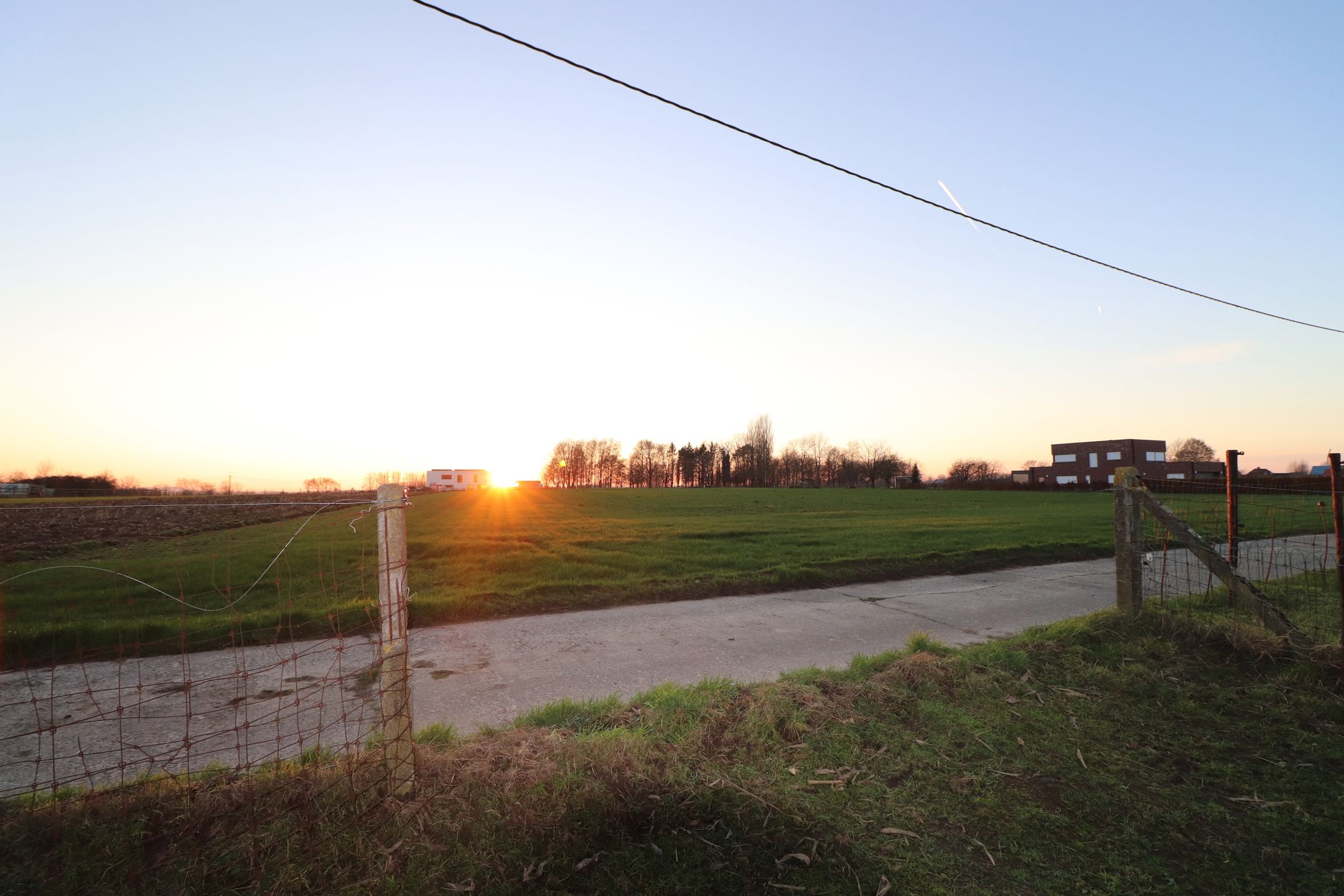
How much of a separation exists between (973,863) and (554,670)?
377 centimetres

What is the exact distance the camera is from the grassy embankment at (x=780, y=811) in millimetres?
2781

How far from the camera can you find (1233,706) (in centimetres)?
468

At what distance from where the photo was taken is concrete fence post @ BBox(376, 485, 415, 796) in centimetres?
328

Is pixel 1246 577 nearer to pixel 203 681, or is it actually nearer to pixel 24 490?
pixel 203 681

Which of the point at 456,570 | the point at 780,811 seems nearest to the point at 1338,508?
the point at 780,811

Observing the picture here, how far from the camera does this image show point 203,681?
202 inches

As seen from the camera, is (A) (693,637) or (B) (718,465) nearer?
(A) (693,637)

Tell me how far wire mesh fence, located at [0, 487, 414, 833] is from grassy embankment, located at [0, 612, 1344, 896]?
224 mm

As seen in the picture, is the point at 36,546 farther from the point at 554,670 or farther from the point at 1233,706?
the point at 1233,706

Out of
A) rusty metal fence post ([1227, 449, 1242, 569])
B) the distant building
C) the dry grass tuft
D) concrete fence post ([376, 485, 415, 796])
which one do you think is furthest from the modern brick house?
the distant building

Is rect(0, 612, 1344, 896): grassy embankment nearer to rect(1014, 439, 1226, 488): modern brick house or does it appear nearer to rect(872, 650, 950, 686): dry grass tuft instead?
rect(872, 650, 950, 686): dry grass tuft

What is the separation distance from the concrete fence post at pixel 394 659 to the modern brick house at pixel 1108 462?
3518 inches

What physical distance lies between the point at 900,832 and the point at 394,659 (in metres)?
2.63

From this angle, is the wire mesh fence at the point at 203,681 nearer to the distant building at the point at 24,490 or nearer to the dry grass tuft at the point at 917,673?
the dry grass tuft at the point at 917,673
